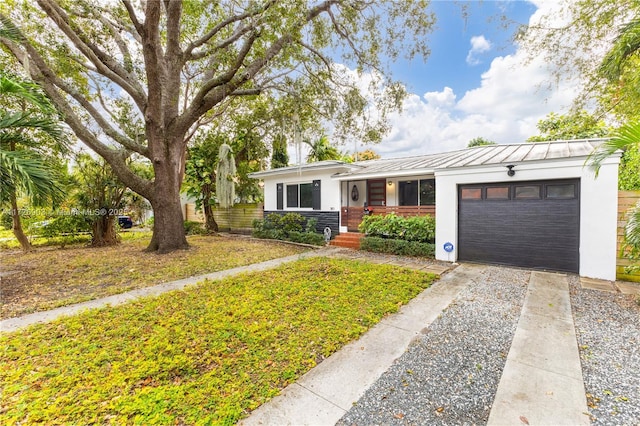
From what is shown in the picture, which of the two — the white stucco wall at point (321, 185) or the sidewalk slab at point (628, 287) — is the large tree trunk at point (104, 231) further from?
the sidewalk slab at point (628, 287)

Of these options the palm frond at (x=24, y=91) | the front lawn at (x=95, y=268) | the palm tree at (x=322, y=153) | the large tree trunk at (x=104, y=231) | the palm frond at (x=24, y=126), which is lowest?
the front lawn at (x=95, y=268)

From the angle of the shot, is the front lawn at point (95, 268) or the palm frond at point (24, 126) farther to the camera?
the front lawn at point (95, 268)

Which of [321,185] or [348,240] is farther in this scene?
[321,185]

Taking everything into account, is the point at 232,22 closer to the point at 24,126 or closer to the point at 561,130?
the point at 24,126

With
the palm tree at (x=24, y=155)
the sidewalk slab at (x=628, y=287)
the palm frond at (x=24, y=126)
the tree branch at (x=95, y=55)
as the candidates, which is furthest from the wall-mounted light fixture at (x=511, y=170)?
the tree branch at (x=95, y=55)

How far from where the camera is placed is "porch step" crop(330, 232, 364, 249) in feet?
34.0

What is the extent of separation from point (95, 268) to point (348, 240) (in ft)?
26.4

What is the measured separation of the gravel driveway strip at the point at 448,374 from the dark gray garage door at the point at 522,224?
10.3 ft

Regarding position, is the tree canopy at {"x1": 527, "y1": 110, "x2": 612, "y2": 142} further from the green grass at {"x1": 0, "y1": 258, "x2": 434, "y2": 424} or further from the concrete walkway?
the concrete walkway

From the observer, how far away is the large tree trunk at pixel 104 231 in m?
10.5

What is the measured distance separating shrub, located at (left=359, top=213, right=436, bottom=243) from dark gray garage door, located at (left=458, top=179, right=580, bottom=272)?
0.97 metres

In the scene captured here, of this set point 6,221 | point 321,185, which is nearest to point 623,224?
point 321,185

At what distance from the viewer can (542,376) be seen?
104 inches

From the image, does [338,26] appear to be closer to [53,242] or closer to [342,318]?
[342,318]
